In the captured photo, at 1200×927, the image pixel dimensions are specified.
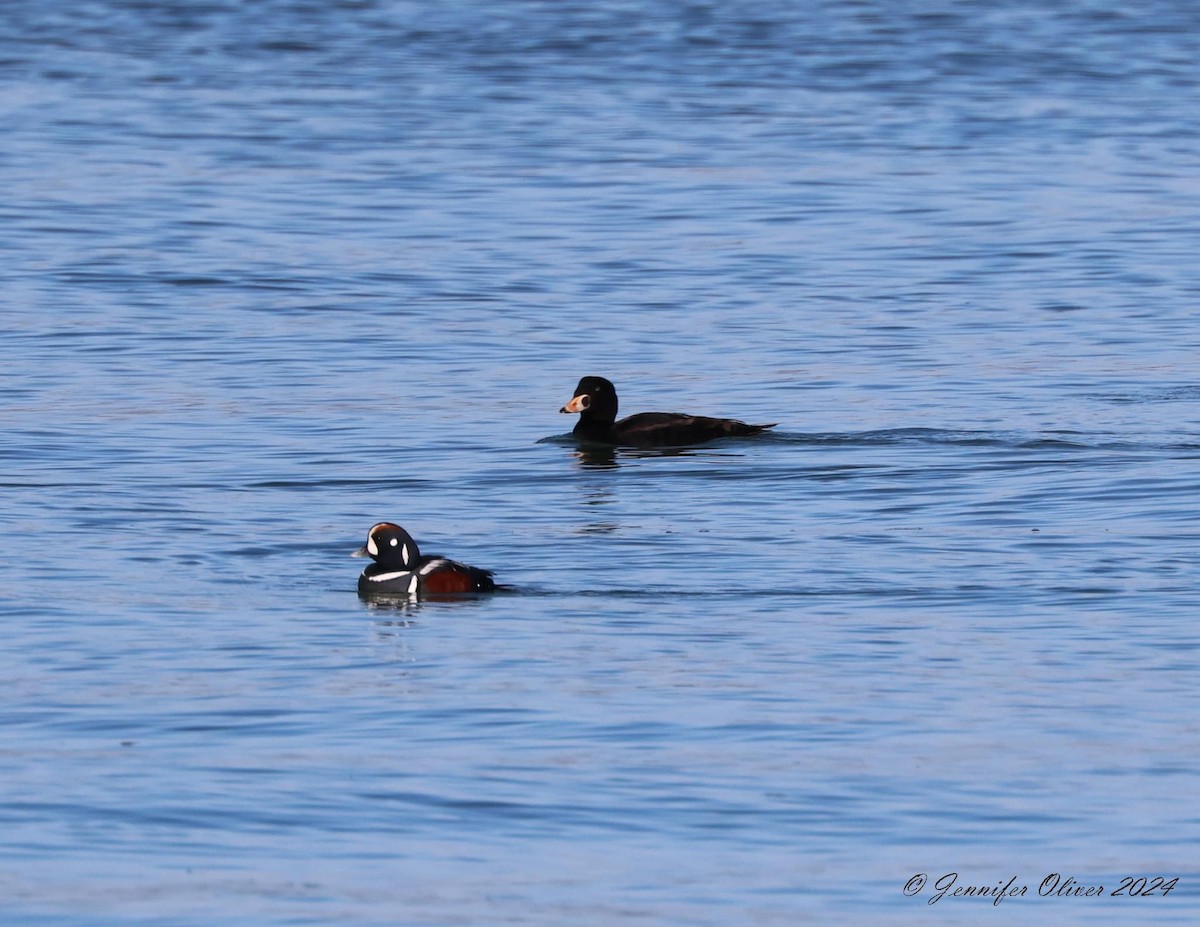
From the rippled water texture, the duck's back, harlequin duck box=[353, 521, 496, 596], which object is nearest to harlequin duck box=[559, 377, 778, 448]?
the duck's back

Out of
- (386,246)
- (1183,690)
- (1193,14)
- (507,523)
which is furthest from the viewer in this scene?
(1193,14)

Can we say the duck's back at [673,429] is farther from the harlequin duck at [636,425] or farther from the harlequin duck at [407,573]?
the harlequin duck at [407,573]

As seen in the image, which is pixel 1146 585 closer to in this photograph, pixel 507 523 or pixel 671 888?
pixel 507 523

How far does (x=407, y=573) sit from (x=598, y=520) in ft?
8.66

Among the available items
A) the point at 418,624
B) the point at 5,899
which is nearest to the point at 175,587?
the point at 418,624

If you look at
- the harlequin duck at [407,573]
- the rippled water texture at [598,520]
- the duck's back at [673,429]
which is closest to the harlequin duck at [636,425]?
the duck's back at [673,429]

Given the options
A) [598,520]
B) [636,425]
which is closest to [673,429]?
[636,425]

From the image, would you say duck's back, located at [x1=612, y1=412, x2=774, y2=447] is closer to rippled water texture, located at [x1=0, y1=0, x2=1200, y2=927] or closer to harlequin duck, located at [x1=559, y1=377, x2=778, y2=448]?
harlequin duck, located at [x1=559, y1=377, x2=778, y2=448]

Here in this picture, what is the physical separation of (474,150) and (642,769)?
28.5 meters

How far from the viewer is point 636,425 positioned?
65.2ft

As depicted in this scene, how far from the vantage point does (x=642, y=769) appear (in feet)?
35.8

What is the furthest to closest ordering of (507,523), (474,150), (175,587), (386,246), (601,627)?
(474,150)
(386,246)
(507,523)
(175,587)
(601,627)

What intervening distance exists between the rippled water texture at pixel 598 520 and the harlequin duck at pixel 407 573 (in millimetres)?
156

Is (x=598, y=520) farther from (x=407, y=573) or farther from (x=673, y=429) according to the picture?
(x=673, y=429)
